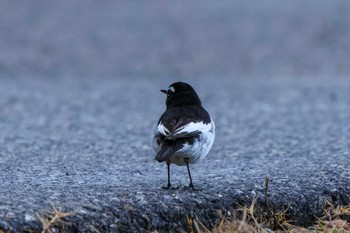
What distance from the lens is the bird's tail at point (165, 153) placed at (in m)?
5.67

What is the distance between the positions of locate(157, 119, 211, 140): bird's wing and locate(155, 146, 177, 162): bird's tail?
0.22ft

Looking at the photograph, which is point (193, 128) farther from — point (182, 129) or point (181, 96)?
point (181, 96)

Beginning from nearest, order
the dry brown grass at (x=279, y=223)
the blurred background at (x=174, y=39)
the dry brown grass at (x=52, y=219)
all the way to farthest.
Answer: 1. the dry brown grass at (x=52, y=219)
2. the dry brown grass at (x=279, y=223)
3. the blurred background at (x=174, y=39)

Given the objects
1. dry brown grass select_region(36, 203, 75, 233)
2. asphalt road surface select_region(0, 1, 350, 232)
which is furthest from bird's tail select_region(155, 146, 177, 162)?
dry brown grass select_region(36, 203, 75, 233)

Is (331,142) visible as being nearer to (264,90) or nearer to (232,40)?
(264,90)

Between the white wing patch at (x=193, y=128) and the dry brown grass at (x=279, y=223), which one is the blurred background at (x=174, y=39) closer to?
the white wing patch at (x=193, y=128)

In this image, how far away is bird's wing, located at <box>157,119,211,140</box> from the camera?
5.84 m

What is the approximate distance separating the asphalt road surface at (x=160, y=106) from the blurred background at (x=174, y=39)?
40 mm

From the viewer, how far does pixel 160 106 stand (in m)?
12.5

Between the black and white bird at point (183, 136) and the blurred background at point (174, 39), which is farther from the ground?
the blurred background at point (174, 39)

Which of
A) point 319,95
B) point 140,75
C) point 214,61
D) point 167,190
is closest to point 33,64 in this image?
point 140,75

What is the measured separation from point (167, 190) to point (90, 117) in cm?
561

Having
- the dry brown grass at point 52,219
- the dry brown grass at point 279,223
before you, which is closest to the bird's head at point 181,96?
the dry brown grass at point 279,223

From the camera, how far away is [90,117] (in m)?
11.5
